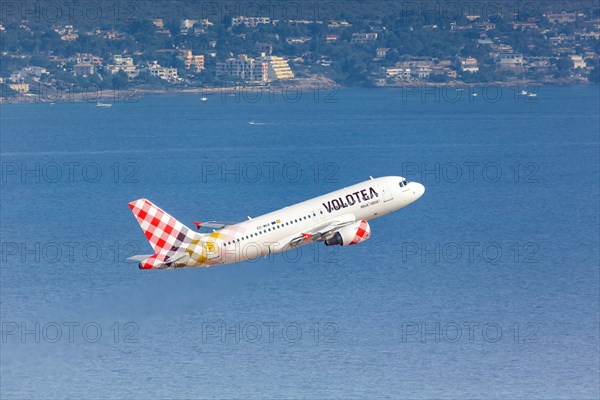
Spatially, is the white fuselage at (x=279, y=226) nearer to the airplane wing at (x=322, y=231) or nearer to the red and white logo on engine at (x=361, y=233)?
the airplane wing at (x=322, y=231)

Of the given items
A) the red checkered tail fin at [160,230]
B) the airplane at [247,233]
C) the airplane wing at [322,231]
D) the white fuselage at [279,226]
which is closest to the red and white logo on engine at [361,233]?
the airplane at [247,233]

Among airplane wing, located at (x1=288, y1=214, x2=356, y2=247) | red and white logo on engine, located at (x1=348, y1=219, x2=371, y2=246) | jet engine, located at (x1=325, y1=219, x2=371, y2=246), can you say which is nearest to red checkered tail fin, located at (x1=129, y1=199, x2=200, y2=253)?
airplane wing, located at (x1=288, y1=214, x2=356, y2=247)

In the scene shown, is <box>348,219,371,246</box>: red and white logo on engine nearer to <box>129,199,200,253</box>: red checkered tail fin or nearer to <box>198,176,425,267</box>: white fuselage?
<box>198,176,425,267</box>: white fuselage

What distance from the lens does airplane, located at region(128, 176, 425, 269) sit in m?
132

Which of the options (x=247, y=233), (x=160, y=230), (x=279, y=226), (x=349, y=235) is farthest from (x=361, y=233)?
(x=160, y=230)

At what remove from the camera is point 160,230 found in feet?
441

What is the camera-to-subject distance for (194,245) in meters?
133

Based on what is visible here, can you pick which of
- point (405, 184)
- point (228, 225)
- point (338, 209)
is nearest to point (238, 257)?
point (228, 225)

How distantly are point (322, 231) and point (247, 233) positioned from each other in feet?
26.3

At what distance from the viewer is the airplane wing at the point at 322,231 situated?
133000 millimetres

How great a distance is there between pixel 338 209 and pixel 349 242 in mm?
3910

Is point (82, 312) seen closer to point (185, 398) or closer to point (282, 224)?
point (185, 398)

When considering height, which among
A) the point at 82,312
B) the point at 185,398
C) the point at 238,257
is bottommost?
the point at 185,398

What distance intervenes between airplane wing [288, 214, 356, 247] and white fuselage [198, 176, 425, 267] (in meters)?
0.10
